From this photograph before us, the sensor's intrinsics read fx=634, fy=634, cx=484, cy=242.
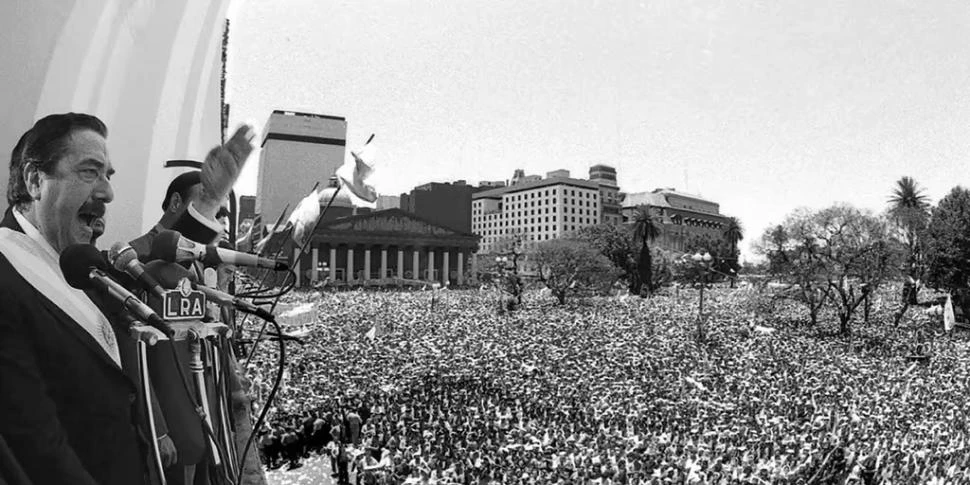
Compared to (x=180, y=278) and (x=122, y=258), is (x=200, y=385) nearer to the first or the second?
(x=180, y=278)

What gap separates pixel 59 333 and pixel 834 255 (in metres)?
40.0

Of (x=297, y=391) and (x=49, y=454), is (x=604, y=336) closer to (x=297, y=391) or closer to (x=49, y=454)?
(x=297, y=391)

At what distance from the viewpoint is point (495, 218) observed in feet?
443

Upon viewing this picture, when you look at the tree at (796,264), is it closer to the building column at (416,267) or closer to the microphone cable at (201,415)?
the microphone cable at (201,415)

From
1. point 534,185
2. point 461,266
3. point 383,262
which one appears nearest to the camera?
point 383,262

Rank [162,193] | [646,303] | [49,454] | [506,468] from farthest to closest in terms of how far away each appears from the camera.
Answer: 1. [646,303]
2. [506,468]
3. [162,193]
4. [49,454]

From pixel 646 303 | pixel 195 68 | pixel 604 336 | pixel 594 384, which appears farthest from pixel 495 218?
pixel 195 68

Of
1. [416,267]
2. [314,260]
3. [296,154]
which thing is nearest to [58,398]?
[296,154]

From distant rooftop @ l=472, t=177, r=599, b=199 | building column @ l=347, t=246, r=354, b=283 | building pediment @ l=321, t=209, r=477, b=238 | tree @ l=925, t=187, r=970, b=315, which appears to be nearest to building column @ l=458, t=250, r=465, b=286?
building pediment @ l=321, t=209, r=477, b=238

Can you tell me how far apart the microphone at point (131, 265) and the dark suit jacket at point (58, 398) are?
293 millimetres

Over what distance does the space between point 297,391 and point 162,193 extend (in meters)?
13.8

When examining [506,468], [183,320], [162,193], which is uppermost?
[162,193]

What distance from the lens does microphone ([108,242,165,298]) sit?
277 centimetres

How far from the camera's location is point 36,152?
2.69m
